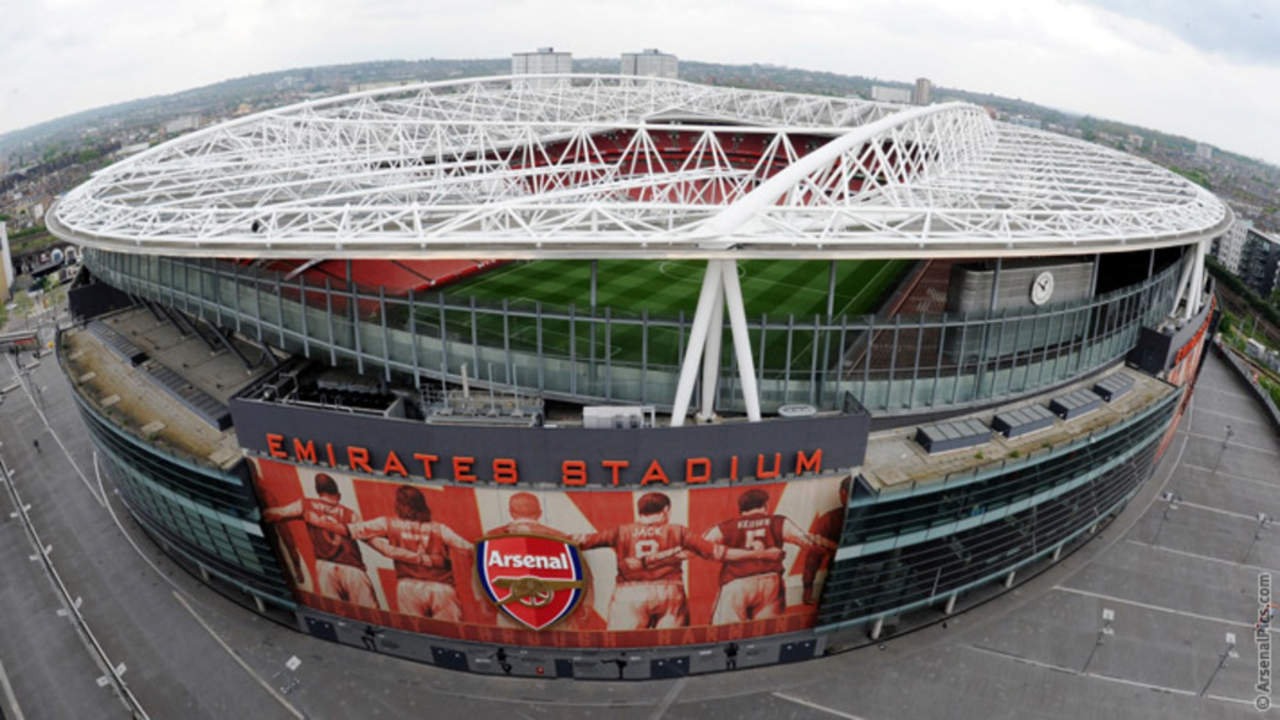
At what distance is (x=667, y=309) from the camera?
50.1 metres

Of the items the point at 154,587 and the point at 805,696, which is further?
the point at 154,587

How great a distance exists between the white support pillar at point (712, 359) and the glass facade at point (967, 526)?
22.5ft

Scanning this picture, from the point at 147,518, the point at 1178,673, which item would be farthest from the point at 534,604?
the point at 1178,673

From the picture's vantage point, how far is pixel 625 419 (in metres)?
27.3

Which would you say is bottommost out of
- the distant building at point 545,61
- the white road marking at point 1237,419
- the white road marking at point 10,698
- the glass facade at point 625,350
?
→ the white road marking at point 10,698

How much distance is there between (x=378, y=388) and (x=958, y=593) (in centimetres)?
2902

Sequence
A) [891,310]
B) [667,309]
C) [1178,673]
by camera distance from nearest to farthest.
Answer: [1178,673]
[891,310]
[667,309]

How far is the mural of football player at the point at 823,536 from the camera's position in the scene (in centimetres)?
2817

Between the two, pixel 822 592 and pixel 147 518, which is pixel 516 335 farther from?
pixel 147 518

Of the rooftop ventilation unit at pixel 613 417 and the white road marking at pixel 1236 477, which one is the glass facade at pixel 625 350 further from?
the white road marking at pixel 1236 477

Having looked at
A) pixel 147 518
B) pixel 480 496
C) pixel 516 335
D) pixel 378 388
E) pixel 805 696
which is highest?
pixel 516 335

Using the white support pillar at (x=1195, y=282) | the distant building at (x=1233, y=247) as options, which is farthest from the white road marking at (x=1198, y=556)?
the distant building at (x=1233, y=247)

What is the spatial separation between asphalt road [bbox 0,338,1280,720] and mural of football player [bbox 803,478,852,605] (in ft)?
12.5

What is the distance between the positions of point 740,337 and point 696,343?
1.75m
